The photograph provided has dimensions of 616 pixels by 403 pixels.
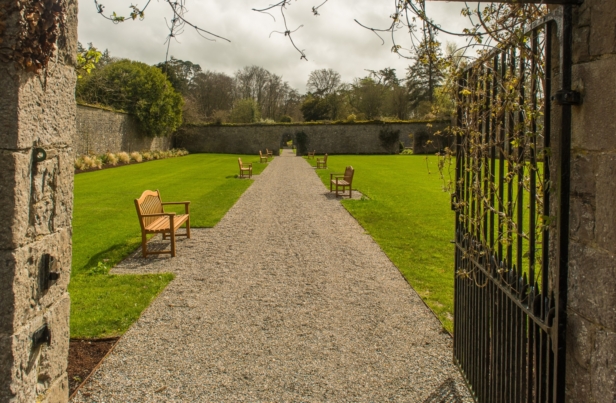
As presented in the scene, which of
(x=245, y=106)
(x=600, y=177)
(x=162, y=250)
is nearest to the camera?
(x=600, y=177)

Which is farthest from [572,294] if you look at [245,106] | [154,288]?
[245,106]

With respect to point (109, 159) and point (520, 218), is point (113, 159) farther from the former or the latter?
point (520, 218)

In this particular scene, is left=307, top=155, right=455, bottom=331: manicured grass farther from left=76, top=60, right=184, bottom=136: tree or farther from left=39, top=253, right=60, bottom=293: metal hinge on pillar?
left=76, top=60, right=184, bottom=136: tree

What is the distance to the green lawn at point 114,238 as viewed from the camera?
16.0ft

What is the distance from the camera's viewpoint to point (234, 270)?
21.6 feet

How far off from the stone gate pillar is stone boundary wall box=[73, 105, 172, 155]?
990 inches

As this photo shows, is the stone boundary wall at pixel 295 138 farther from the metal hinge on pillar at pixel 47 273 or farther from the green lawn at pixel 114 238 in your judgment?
the metal hinge on pillar at pixel 47 273

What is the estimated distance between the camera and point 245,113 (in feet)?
168

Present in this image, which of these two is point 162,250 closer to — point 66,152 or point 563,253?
point 66,152

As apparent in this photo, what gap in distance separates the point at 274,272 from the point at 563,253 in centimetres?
469

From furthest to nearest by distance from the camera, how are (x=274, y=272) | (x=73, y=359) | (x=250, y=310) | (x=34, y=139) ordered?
(x=274, y=272) < (x=250, y=310) < (x=73, y=359) < (x=34, y=139)

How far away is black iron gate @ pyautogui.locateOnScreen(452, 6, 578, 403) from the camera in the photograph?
2.11m

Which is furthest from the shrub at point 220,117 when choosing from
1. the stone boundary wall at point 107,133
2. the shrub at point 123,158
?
the shrub at point 123,158

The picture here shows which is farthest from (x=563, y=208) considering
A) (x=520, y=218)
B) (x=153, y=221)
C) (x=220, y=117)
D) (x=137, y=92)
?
(x=220, y=117)
